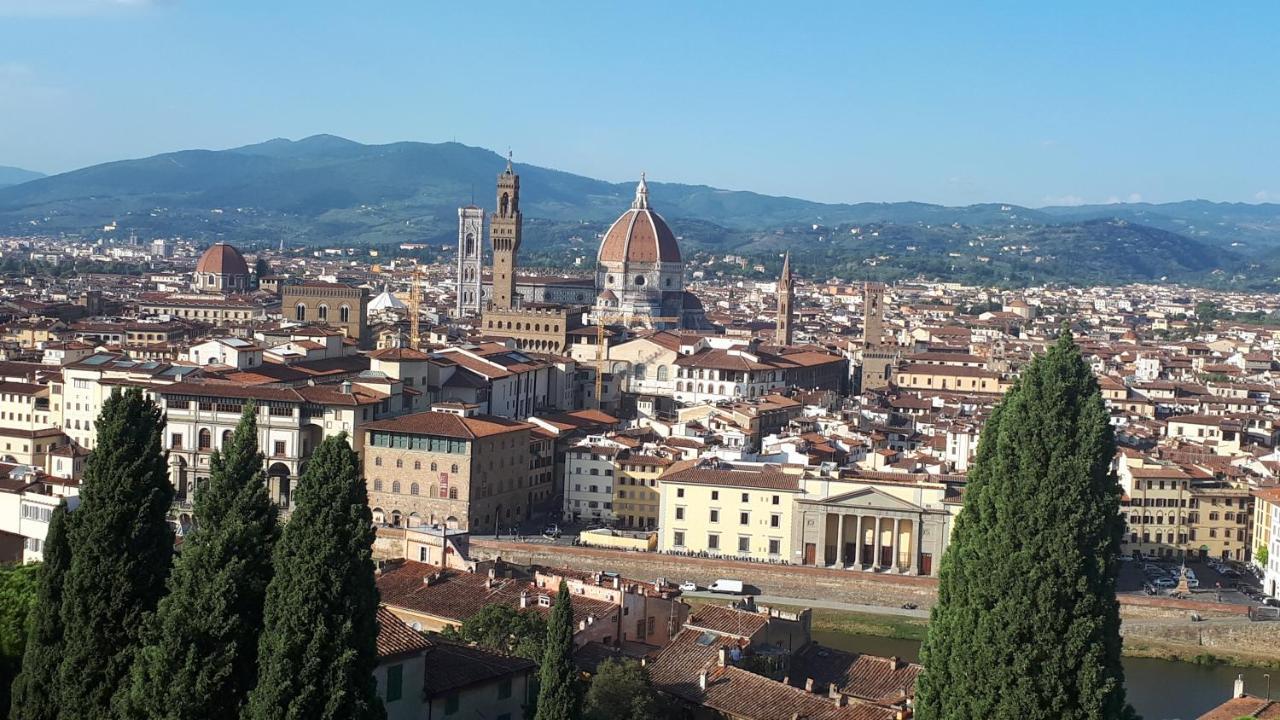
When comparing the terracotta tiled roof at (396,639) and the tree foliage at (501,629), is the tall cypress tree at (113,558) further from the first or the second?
the tree foliage at (501,629)

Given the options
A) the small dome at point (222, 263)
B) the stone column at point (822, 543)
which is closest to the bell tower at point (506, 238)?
the small dome at point (222, 263)

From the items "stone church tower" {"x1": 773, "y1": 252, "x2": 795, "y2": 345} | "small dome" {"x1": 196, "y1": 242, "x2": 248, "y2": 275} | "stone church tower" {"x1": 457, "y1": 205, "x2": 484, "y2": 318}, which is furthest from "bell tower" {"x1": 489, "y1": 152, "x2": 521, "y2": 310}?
"small dome" {"x1": 196, "y1": 242, "x2": 248, "y2": 275}

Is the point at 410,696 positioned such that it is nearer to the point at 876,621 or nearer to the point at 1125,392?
the point at 876,621

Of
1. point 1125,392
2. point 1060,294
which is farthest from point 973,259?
point 1125,392

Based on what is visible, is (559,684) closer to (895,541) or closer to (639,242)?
(895,541)

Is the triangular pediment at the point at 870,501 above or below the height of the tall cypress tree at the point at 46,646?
below

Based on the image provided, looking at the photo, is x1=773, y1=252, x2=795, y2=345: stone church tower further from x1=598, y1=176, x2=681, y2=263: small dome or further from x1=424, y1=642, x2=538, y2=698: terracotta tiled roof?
x1=424, y1=642, x2=538, y2=698: terracotta tiled roof
